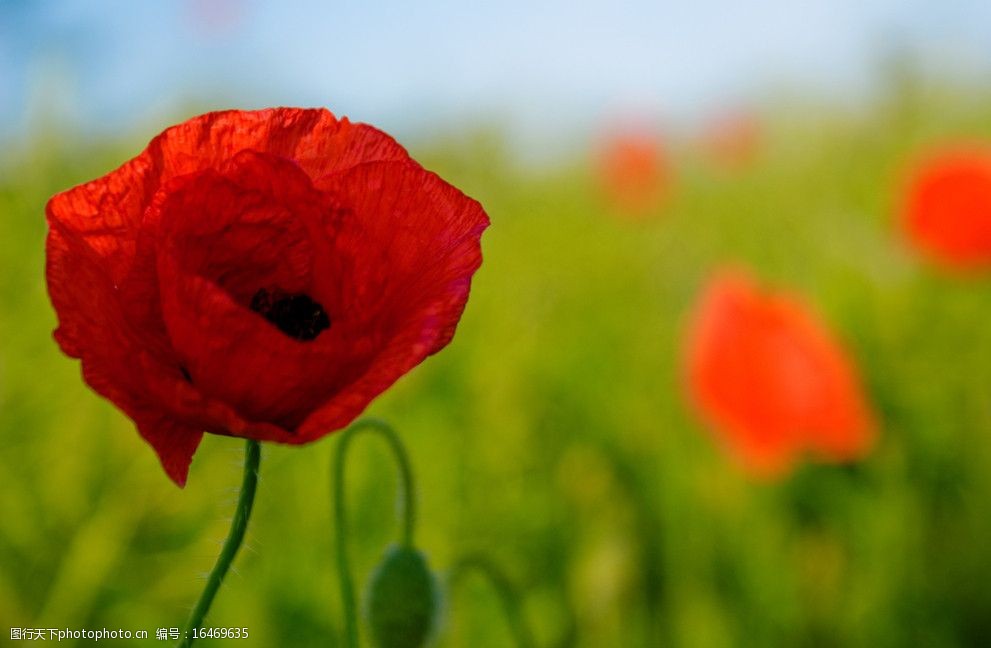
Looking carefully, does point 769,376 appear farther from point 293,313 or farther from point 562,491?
point 293,313

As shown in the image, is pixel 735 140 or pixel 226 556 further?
pixel 735 140

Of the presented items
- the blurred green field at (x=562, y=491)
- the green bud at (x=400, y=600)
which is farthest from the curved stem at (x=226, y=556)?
the blurred green field at (x=562, y=491)

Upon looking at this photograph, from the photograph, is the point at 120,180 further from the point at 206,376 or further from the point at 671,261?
the point at 671,261

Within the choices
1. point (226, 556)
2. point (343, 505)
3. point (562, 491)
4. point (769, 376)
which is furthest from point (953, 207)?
point (226, 556)

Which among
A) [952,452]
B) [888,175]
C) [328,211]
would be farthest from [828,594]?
[888,175]

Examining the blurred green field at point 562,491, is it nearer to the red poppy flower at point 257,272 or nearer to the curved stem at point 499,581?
the curved stem at point 499,581

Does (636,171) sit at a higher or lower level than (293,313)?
higher

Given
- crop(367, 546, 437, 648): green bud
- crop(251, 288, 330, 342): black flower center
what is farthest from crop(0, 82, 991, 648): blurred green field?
crop(251, 288, 330, 342): black flower center
